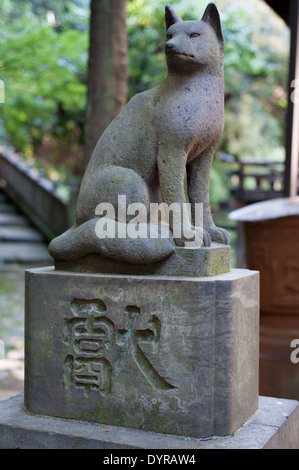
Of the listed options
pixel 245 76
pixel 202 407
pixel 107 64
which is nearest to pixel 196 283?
pixel 202 407

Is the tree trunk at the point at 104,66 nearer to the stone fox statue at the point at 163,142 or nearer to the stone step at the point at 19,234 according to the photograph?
the stone fox statue at the point at 163,142

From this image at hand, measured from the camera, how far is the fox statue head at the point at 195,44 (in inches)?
118

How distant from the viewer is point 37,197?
43.0 feet

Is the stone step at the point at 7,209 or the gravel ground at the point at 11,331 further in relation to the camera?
the stone step at the point at 7,209

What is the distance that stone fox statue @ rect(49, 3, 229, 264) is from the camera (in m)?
3.00

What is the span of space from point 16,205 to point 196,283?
1227 centimetres

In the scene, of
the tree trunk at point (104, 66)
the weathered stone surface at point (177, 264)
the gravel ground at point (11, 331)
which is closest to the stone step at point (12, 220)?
the gravel ground at point (11, 331)

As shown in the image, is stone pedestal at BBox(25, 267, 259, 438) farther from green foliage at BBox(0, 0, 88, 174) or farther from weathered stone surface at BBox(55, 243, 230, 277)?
green foliage at BBox(0, 0, 88, 174)

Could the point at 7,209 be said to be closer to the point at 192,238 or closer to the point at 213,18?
the point at 213,18

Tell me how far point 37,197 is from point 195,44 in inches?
412

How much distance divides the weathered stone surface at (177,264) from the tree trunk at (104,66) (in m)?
3.43

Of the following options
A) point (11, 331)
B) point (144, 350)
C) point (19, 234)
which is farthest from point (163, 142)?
point (19, 234)

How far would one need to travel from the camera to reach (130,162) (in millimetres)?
3156
